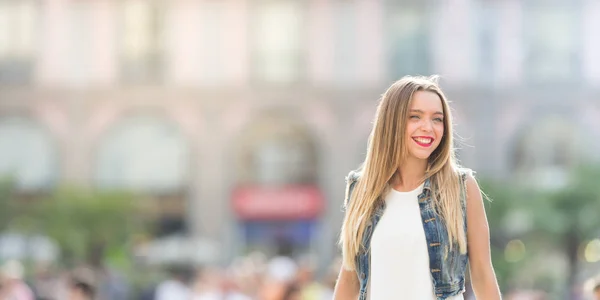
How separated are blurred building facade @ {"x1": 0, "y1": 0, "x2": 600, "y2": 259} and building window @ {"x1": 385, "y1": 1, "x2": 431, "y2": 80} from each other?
0.16 feet

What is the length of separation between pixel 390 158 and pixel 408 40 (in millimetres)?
36046

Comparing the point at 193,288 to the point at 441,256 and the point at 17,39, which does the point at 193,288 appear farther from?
the point at 17,39

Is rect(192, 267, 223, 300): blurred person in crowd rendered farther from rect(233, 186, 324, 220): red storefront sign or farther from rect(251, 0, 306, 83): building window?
rect(251, 0, 306, 83): building window

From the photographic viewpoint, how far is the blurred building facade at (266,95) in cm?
3894

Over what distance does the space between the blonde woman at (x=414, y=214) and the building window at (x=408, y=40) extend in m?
35.6

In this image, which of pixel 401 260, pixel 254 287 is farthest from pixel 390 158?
pixel 254 287

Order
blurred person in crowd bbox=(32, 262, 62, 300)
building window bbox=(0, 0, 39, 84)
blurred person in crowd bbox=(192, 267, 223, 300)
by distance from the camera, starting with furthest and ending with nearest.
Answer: building window bbox=(0, 0, 39, 84)
blurred person in crowd bbox=(32, 262, 62, 300)
blurred person in crowd bbox=(192, 267, 223, 300)

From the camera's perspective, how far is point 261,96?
3919 centimetres

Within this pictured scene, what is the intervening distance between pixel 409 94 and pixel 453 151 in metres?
0.28

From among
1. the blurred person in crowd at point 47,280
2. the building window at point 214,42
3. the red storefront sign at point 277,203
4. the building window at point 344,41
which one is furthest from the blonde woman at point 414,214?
the building window at point 214,42

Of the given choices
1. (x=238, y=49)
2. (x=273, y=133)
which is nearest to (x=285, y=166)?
(x=273, y=133)

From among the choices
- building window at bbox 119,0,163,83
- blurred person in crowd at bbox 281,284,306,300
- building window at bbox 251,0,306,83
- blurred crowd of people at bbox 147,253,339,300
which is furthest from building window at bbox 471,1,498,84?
blurred person in crowd at bbox 281,284,306,300

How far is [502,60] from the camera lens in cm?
3916

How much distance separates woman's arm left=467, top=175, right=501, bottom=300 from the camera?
12.1 ft
